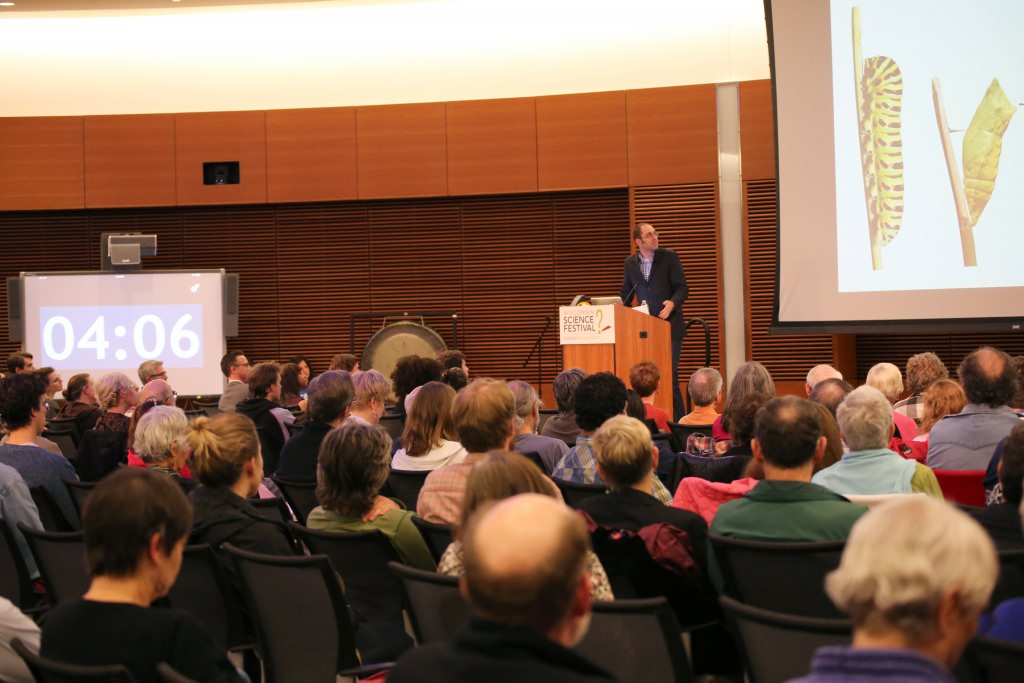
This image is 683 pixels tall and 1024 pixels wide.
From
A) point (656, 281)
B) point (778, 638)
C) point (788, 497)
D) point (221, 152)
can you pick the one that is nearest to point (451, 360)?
point (656, 281)

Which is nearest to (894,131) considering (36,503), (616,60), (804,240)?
(804,240)

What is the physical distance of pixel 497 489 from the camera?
9.00 feet

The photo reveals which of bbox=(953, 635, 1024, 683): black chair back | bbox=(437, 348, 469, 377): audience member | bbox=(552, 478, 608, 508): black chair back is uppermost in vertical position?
bbox=(437, 348, 469, 377): audience member

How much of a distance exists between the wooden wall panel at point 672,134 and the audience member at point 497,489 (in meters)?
9.32

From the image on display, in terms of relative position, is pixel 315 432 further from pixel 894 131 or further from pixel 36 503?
pixel 894 131

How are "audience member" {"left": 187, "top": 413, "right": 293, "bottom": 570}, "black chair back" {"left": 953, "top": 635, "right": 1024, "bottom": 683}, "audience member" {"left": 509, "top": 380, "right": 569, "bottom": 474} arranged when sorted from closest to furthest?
"black chair back" {"left": 953, "top": 635, "right": 1024, "bottom": 683} → "audience member" {"left": 187, "top": 413, "right": 293, "bottom": 570} → "audience member" {"left": 509, "top": 380, "right": 569, "bottom": 474}

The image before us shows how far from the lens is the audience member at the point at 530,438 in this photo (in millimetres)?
4852

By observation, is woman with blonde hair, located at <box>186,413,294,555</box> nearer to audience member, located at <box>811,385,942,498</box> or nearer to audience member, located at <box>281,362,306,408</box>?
audience member, located at <box>811,385,942,498</box>

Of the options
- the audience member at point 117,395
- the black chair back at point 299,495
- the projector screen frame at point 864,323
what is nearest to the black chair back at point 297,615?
the black chair back at point 299,495

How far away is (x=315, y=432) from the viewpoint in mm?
5242

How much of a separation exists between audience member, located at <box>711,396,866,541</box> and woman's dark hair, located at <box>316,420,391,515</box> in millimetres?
1108

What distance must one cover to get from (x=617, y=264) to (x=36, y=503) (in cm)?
850

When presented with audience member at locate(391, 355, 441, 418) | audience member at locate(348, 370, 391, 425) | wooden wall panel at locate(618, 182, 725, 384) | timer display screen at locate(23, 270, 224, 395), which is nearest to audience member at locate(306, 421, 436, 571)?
audience member at locate(348, 370, 391, 425)

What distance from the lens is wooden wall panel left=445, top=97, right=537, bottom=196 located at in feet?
39.6
